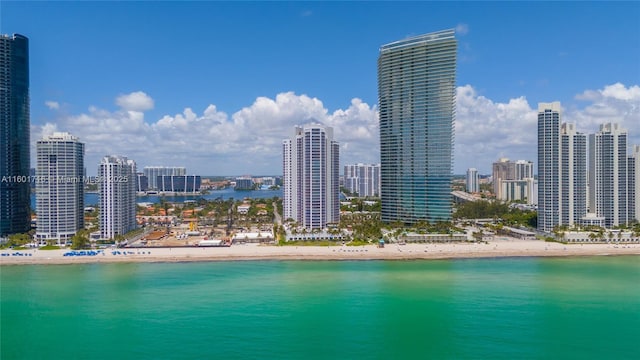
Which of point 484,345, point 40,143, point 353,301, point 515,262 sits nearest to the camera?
point 484,345

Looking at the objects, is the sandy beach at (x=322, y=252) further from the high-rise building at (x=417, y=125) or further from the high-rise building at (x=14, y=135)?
the high-rise building at (x=417, y=125)

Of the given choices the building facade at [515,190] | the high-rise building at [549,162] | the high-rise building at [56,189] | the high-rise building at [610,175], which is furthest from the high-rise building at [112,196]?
the building facade at [515,190]

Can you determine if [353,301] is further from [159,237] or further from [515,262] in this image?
[159,237]

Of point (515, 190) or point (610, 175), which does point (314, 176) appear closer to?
point (610, 175)

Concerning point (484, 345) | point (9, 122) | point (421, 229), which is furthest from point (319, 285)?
point (9, 122)

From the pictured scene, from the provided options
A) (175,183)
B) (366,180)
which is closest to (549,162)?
(366,180)

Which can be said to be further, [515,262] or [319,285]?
[515,262]
